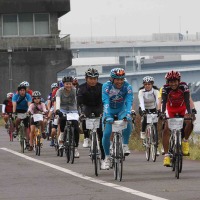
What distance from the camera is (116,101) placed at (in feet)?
50.2

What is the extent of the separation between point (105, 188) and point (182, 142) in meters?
3.05

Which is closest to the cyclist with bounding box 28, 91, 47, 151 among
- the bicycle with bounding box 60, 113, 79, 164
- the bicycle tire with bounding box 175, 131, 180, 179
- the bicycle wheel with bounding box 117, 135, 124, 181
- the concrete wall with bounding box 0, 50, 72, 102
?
the bicycle with bounding box 60, 113, 79, 164

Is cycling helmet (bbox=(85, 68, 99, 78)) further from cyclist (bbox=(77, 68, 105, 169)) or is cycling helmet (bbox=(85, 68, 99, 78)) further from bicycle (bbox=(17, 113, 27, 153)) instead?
bicycle (bbox=(17, 113, 27, 153))

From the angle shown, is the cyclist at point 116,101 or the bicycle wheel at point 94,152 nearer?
the cyclist at point 116,101

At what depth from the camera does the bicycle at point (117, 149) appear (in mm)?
14289

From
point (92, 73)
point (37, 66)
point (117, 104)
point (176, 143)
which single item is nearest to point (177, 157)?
point (176, 143)

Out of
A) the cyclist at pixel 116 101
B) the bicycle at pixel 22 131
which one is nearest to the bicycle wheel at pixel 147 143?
the bicycle at pixel 22 131

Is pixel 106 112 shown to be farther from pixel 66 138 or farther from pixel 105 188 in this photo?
pixel 66 138

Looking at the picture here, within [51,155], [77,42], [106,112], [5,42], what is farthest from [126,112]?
[77,42]

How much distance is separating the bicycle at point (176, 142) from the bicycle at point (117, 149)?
92 cm

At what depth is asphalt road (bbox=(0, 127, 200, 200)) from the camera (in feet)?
40.2

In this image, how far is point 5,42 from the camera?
78750 millimetres

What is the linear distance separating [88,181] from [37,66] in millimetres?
64701

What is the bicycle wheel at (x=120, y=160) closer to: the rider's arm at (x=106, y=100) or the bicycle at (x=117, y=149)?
the bicycle at (x=117, y=149)
